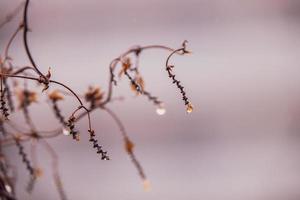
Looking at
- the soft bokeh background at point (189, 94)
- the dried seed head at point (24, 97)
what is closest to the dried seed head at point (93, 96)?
the dried seed head at point (24, 97)

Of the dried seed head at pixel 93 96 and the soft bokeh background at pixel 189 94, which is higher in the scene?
the soft bokeh background at pixel 189 94

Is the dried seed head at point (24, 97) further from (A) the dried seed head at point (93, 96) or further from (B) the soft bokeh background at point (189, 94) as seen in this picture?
(B) the soft bokeh background at point (189, 94)

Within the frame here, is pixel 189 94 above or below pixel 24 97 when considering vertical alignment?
above

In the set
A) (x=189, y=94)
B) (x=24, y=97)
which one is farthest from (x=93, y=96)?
(x=189, y=94)

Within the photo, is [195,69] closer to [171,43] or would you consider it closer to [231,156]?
[171,43]

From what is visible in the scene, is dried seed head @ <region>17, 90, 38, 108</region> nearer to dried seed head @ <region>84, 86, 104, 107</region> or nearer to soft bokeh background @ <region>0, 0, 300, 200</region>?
dried seed head @ <region>84, 86, 104, 107</region>

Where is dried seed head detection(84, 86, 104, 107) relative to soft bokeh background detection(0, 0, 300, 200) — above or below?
below

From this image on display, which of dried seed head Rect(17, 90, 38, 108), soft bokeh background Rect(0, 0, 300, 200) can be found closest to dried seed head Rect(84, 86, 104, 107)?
dried seed head Rect(17, 90, 38, 108)

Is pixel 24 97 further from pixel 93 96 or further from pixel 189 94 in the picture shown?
pixel 189 94

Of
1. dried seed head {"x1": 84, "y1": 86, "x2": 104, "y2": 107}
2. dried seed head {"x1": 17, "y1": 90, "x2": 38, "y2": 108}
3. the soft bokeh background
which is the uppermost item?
the soft bokeh background

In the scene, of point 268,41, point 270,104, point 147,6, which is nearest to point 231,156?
point 270,104
